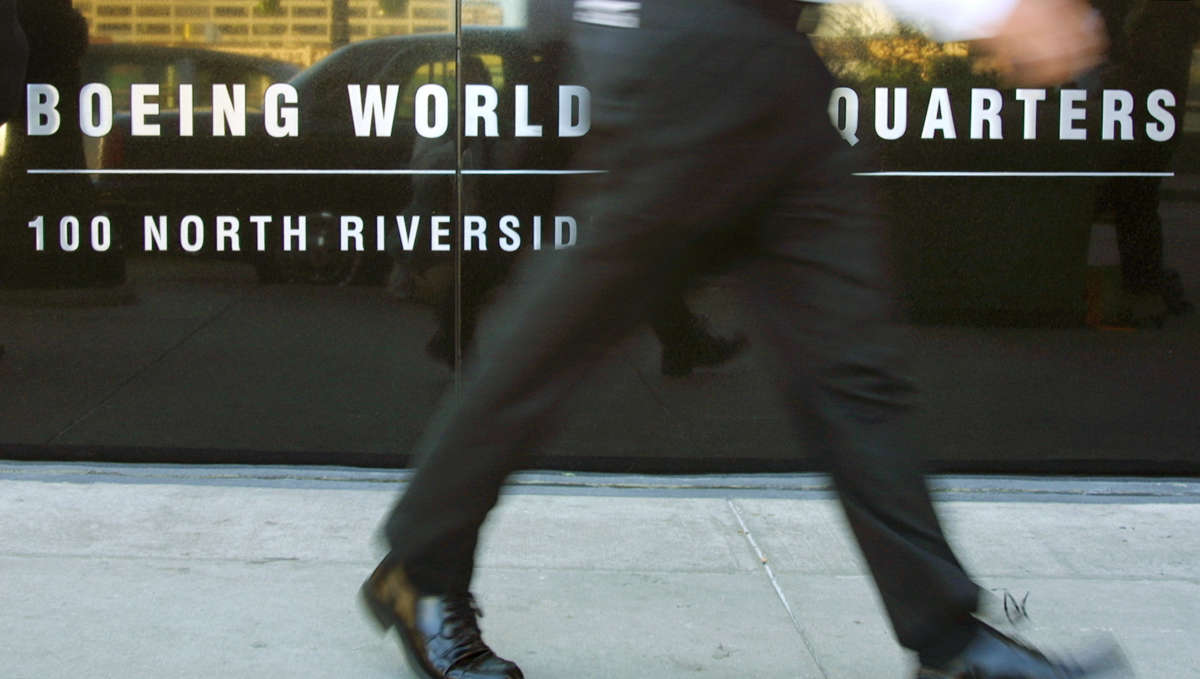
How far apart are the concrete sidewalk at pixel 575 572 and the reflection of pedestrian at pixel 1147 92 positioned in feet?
1.99

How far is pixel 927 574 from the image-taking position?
85.0 inches

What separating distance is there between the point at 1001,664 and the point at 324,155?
263 centimetres

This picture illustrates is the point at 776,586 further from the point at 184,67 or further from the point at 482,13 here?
the point at 184,67

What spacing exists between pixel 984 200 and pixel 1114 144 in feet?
1.34

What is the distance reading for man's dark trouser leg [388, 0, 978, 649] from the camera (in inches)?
86.1

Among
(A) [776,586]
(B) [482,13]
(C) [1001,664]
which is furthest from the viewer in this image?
(B) [482,13]

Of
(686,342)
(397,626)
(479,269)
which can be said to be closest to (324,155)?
(479,269)

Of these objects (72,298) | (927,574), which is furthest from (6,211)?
(927,574)

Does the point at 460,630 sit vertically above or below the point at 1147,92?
below

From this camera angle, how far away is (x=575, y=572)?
3408mm

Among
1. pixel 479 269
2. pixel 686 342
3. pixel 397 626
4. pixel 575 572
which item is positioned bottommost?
pixel 575 572

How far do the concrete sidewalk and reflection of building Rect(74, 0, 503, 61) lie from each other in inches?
49.5

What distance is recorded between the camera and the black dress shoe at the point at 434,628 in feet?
8.06

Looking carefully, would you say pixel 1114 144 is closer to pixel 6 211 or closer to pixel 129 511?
pixel 129 511
